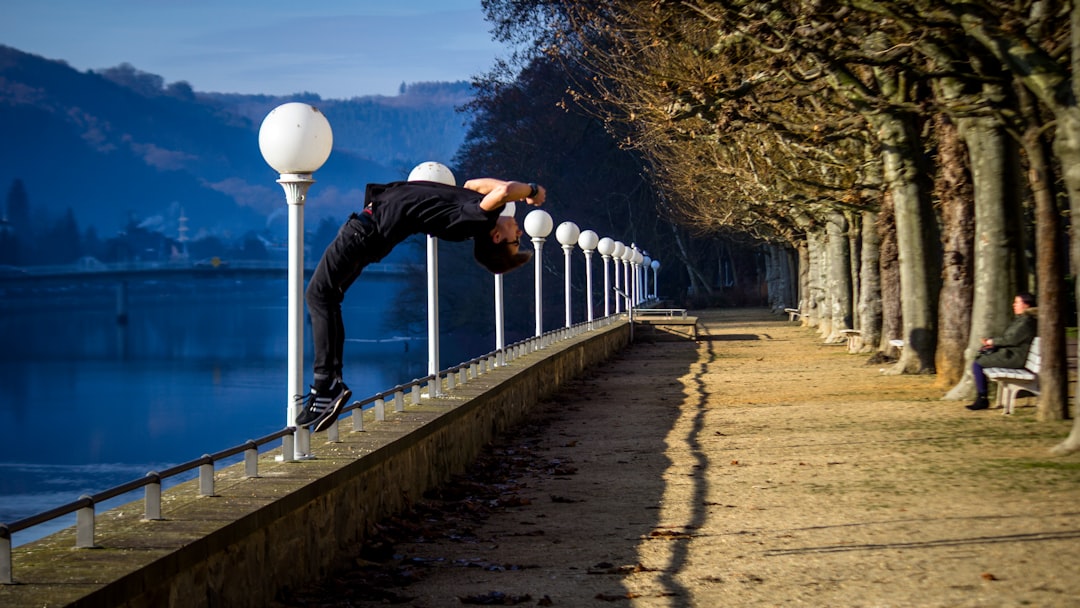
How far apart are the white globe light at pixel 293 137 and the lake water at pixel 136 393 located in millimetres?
23265

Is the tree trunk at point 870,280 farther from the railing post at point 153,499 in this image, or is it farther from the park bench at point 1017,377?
the railing post at point 153,499

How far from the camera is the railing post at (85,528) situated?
5807 millimetres

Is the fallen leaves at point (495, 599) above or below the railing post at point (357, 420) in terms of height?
below

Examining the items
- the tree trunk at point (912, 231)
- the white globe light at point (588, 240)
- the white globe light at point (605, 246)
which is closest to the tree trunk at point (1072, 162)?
the tree trunk at point (912, 231)

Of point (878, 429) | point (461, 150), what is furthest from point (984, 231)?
point (461, 150)

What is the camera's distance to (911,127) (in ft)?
73.7

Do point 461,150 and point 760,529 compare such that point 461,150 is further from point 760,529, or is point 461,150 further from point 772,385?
point 760,529

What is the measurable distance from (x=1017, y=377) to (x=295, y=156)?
1024cm

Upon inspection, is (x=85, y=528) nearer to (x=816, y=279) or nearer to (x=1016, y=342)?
(x=1016, y=342)

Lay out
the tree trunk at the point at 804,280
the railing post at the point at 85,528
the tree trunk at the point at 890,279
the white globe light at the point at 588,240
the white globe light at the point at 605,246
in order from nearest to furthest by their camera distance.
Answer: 1. the railing post at the point at 85,528
2. the tree trunk at the point at 890,279
3. the white globe light at the point at 588,240
4. the white globe light at the point at 605,246
5. the tree trunk at the point at 804,280

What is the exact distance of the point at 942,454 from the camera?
13539mm

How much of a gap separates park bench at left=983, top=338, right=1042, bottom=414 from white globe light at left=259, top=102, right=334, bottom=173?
9917 millimetres

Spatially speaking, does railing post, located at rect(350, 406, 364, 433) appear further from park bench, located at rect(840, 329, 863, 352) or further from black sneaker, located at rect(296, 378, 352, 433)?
park bench, located at rect(840, 329, 863, 352)

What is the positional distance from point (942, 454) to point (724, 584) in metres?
6.37
